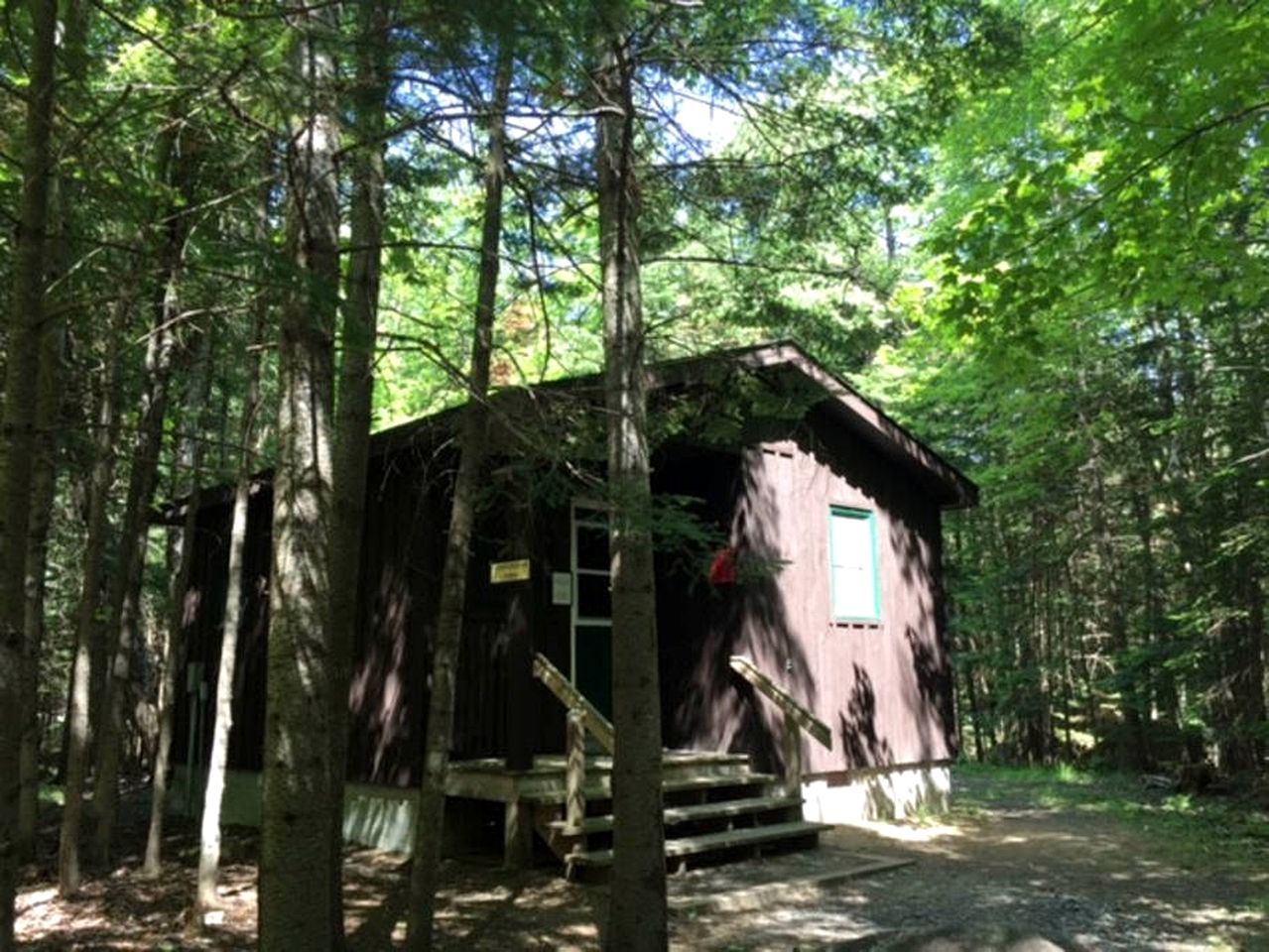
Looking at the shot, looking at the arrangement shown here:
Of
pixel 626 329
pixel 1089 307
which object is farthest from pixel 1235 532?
pixel 626 329

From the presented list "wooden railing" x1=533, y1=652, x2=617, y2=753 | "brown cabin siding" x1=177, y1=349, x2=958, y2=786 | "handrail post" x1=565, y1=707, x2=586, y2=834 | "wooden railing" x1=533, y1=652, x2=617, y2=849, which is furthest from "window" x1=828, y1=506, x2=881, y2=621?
"handrail post" x1=565, y1=707, x2=586, y2=834

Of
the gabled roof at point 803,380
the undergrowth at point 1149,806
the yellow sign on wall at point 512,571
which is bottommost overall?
the undergrowth at point 1149,806

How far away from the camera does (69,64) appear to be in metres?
3.56

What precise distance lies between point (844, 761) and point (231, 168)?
8.06 meters

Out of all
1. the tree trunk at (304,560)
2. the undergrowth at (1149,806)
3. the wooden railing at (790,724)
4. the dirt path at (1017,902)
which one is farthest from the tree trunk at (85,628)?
the undergrowth at (1149,806)

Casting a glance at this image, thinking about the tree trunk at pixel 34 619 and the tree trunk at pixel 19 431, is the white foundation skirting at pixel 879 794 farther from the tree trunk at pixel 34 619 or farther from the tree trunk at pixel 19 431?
the tree trunk at pixel 19 431

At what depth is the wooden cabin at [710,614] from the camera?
8102 millimetres

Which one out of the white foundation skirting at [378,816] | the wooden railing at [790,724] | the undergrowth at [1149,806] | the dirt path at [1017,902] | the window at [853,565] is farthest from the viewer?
the window at [853,565]

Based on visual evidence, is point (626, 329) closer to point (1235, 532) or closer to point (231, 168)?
point (231, 168)

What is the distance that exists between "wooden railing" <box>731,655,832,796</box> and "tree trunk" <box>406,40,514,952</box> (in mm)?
4389

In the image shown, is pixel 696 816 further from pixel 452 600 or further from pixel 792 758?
pixel 452 600

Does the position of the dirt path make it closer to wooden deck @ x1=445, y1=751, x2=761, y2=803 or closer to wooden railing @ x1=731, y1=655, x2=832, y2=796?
wooden railing @ x1=731, y1=655, x2=832, y2=796

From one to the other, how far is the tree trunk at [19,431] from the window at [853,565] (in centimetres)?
860

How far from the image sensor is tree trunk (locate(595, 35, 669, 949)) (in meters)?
5.24
